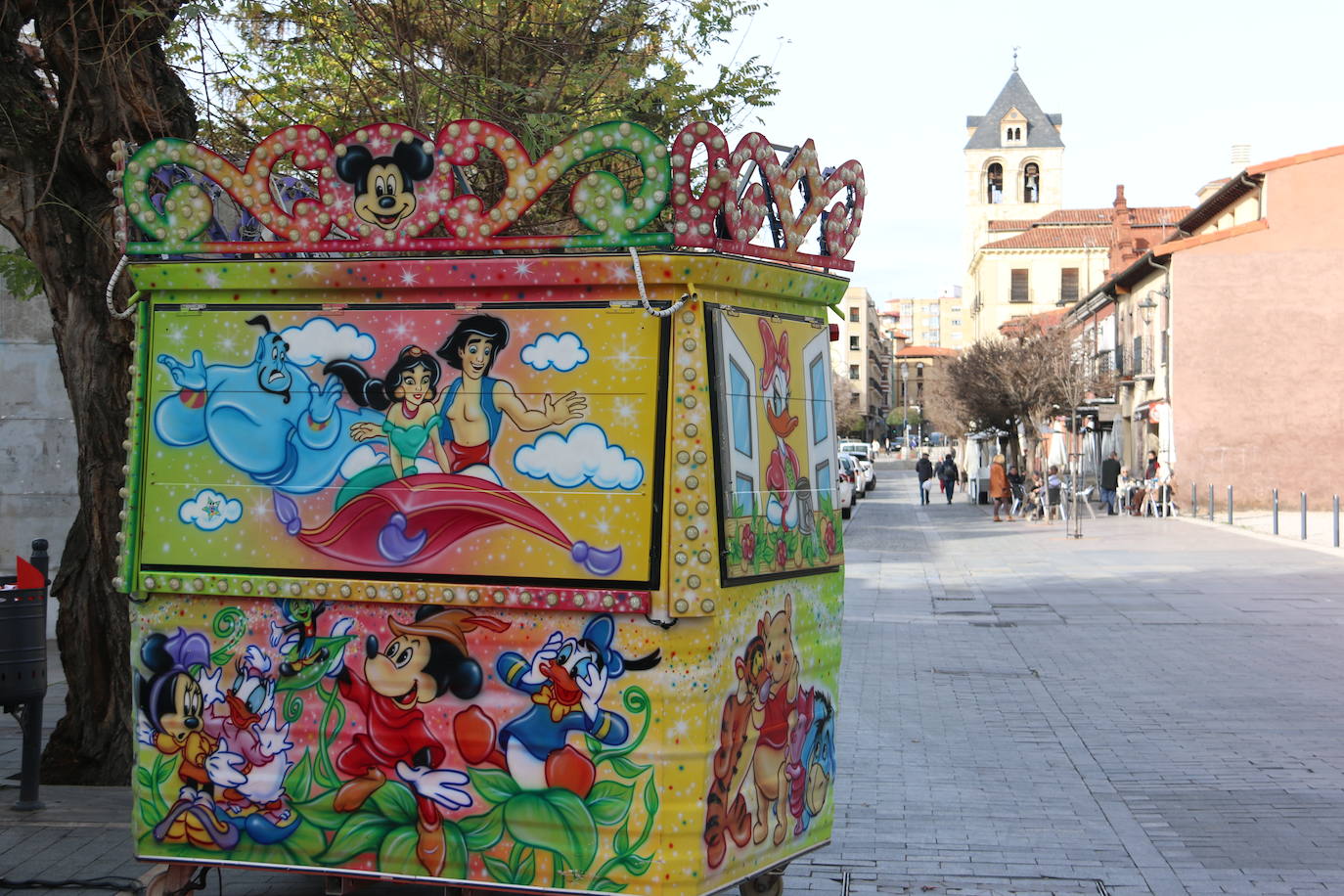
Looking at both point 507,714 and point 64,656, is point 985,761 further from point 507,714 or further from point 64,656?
point 64,656

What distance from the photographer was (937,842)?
646 centimetres

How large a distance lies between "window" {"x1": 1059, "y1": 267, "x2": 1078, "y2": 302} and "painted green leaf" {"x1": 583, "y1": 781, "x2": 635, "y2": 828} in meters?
88.0

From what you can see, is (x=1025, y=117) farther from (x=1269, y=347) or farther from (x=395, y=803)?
(x=395, y=803)

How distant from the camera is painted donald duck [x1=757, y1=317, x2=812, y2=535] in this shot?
488 cm

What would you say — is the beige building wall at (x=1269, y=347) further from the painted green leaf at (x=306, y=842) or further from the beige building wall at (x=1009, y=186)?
the beige building wall at (x=1009, y=186)

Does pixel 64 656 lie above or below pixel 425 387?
below

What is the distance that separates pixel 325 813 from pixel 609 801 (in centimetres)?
109

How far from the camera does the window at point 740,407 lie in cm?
464

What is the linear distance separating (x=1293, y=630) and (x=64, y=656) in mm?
11007

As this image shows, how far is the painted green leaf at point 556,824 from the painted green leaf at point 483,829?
29mm

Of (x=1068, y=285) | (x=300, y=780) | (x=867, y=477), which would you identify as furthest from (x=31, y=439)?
(x=1068, y=285)

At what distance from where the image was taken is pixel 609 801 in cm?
A: 459

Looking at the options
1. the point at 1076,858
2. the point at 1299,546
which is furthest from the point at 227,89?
the point at 1299,546

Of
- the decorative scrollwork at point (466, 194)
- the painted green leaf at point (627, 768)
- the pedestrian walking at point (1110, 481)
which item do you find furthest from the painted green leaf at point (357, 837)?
the pedestrian walking at point (1110, 481)
